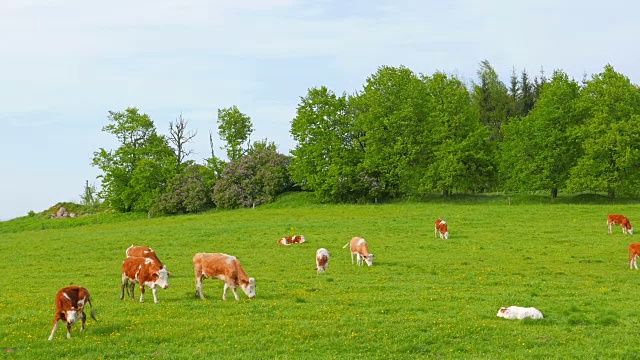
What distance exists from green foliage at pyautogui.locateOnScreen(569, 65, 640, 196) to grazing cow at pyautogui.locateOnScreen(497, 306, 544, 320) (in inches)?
1725

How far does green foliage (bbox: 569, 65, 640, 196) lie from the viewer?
186 feet

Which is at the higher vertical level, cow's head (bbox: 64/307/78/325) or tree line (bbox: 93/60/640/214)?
tree line (bbox: 93/60/640/214)

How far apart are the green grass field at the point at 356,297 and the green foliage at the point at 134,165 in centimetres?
3560

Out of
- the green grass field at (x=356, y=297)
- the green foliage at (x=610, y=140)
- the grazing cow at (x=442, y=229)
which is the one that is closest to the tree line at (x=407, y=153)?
the green foliage at (x=610, y=140)

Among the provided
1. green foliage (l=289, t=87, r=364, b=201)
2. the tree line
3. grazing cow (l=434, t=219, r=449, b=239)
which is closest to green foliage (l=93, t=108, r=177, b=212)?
the tree line

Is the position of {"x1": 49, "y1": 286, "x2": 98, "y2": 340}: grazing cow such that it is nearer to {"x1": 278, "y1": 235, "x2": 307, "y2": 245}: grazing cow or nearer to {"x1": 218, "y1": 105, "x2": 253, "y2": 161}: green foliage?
{"x1": 278, "y1": 235, "x2": 307, "y2": 245}: grazing cow

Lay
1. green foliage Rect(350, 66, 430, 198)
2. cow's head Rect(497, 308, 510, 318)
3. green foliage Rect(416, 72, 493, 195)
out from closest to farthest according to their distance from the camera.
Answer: cow's head Rect(497, 308, 510, 318)
green foliage Rect(416, 72, 493, 195)
green foliage Rect(350, 66, 430, 198)

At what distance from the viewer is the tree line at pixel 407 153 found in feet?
196

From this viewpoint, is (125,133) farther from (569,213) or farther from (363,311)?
(363,311)

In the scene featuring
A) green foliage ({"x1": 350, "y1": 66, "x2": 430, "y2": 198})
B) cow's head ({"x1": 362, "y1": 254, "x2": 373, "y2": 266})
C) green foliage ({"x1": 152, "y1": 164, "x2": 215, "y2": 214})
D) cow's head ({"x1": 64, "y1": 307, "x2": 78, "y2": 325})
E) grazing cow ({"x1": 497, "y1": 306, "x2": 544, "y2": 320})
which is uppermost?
green foliage ({"x1": 350, "y1": 66, "x2": 430, "y2": 198})

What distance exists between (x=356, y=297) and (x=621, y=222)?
27293 millimetres

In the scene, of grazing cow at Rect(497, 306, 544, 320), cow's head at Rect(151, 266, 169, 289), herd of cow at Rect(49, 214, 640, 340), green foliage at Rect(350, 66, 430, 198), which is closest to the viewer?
herd of cow at Rect(49, 214, 640, 340)

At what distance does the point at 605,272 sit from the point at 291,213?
119ft

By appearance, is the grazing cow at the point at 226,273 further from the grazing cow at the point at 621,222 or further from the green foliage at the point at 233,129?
the green foliage at the point at 233,129
